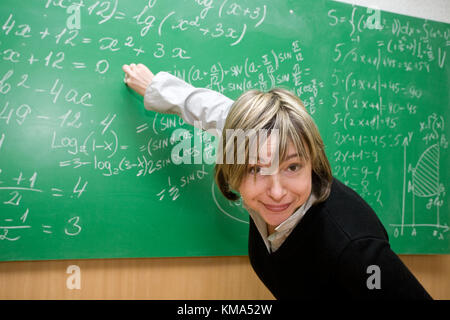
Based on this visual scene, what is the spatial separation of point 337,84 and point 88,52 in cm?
106

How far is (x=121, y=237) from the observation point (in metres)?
1.05

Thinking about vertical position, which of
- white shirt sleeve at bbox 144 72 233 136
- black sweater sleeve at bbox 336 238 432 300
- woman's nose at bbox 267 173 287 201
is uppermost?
white shirt sleeve at bbox 144 72 233 136

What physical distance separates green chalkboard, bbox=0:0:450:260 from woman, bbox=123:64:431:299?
34 cm

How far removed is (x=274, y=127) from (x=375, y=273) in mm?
440

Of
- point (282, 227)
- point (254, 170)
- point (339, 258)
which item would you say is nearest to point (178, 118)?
point (254, 170)

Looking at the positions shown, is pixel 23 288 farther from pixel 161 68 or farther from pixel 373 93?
pixel 373 93

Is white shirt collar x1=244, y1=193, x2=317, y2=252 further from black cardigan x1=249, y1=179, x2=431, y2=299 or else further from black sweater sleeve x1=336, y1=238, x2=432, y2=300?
black sweater sleeve x1=336, y1=238, x2=432, y2=300

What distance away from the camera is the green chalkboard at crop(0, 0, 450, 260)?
975 mm

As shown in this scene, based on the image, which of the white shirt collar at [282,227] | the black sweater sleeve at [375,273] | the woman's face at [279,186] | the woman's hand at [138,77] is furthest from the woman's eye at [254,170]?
the woman's hand at [138,77]

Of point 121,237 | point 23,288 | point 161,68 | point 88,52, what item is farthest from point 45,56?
point 23,288

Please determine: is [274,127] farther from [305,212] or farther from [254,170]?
[305,212]

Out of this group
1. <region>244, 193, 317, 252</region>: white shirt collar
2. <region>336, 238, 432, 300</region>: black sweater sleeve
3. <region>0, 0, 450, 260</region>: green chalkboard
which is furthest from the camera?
<region>0, 0, 450, 260</region>: green chalkboard

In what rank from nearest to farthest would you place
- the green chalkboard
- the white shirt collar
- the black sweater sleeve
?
the black sweater sleeve < the white shirt collar < the green chalkboard

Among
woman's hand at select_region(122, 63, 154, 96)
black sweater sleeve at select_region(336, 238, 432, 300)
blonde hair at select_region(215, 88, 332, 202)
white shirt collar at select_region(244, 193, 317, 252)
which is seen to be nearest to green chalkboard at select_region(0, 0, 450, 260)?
woman's hand at select_region(122, 63, 154, 96)
